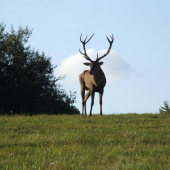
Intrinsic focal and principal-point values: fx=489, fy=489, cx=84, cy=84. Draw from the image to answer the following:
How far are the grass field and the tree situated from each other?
19908 mm

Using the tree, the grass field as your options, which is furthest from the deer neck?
the tree

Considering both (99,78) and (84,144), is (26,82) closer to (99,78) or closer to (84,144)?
(99,78)

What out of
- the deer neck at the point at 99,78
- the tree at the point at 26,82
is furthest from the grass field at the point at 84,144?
the tree at the point at 26,82

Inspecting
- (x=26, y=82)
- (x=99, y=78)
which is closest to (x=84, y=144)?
(x=99, y=78)

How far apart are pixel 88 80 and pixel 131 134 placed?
37.5 ft

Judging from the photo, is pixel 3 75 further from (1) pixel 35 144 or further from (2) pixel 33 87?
(1) pixel 35 144

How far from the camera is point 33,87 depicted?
39312 millimetres

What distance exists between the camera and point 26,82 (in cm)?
3900

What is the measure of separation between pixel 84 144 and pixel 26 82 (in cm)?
2701

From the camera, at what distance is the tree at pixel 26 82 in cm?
3800

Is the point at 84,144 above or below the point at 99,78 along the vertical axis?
below

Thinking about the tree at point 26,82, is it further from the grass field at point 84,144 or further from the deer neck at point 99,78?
the grass field at point 84,144

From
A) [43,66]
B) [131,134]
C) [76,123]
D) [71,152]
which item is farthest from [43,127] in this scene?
[43,66]

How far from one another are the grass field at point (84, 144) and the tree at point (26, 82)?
1991 cm
